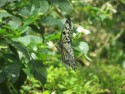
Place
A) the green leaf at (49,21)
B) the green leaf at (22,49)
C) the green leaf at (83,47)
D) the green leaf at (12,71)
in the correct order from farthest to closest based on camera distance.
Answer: the green leaf at (83,47) → the green leaf at (49,21) → the green leaf at (12,71) → the green leaf at (22,49)

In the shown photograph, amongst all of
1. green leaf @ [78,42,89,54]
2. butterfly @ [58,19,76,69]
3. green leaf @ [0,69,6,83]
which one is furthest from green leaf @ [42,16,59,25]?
green leaf @ [0,69,6,83]

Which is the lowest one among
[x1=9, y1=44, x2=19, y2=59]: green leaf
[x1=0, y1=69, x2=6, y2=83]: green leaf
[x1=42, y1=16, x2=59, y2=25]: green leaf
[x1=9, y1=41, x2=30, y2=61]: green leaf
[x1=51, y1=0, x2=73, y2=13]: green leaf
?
[x1=0, y1=69, x2=6, y2=83]: green leaf

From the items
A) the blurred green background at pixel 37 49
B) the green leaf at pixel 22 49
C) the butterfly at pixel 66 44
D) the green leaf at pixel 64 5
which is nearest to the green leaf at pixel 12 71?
the blurred green background at pixel 37 49

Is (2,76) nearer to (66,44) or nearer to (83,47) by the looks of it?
(66,44)

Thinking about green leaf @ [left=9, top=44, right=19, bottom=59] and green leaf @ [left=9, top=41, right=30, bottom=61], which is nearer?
green leaf @ [left=9, top=41, right=30, bottom=61]

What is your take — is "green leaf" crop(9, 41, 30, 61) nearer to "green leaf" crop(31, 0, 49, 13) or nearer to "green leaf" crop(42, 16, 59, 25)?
"green leaf" crop(31, 0, 49, 13)

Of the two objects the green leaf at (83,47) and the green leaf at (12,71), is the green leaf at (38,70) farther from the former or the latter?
the green leaf at (83,47)

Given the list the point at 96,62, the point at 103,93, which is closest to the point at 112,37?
the point at 96,62
